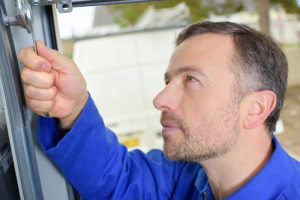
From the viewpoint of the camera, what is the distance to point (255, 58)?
985 millimetres

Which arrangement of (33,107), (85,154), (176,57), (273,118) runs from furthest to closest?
(273,118), (176,57), (85,154), (33,107)

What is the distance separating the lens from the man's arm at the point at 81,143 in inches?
25.8

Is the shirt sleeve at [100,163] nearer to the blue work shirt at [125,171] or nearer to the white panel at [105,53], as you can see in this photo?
the blue work shirt at [125,171]

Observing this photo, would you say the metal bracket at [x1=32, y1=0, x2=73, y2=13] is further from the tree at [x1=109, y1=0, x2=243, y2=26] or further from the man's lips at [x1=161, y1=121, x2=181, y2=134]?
the tree at [x1=109, y1=0, x2=243, y2=26]

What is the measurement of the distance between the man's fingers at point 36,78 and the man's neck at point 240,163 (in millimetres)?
544

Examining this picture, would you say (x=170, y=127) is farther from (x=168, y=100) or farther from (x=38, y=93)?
(x=38, y=93)

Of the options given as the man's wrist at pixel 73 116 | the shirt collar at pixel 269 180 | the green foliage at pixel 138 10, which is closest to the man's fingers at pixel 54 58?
the man's wrist at pixel 73 116

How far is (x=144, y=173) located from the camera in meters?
1.05

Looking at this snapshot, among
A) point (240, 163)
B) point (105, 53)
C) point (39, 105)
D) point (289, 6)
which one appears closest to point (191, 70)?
point (240, 163)

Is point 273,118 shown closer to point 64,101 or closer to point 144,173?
point 144,173

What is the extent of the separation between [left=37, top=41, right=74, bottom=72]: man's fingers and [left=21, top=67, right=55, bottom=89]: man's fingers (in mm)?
33

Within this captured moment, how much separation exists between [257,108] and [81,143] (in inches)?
20.2

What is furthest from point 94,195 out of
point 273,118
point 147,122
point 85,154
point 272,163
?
point 147,122

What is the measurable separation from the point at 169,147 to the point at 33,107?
0.39 meters
